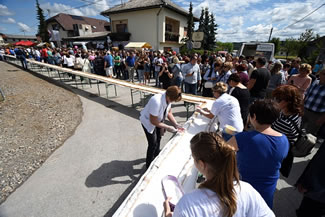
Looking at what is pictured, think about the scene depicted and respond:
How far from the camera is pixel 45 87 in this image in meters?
8.17

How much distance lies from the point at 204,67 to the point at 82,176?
626 centimetres

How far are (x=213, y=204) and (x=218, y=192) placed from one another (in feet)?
0.19

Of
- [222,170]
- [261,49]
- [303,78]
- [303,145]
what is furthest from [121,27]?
[222,170]

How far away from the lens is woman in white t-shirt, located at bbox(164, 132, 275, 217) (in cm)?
72

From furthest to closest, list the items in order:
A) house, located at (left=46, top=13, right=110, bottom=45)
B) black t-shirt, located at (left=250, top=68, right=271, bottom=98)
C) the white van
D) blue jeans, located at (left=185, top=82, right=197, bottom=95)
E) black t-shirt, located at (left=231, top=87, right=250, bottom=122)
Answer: house, located at (left=46, top=13, right=110, bottom=45), the white van, blue jeans, located at (left=185, top=82, right=197, bottom=95), black t-shirt, located at (left=250, top=68, right=271, bottom=98), black t-shirt, located at (left=231, top=87, right=250, bottom=122)

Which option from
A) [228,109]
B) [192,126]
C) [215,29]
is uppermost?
[215,29]

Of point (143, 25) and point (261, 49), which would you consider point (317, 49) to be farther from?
point (143, 25)

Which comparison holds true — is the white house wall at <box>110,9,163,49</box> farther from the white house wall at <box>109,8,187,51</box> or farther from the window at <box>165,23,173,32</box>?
the window at <box>165,23,173,32</box>

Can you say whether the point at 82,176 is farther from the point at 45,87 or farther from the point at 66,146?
the point at 45,87

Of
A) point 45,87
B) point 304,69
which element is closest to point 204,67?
point 304,69

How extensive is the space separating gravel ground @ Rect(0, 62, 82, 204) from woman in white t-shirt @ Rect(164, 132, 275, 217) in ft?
9.94

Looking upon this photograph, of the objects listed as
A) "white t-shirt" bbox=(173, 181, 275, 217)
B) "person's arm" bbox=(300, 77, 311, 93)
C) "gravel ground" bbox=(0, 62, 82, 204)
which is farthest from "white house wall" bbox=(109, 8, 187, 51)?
"white t-shirt" bbox=(173, 181, 275, 217)

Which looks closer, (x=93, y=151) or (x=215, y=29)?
(x=93, y=151)

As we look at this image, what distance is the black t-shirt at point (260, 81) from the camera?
12.0ft
